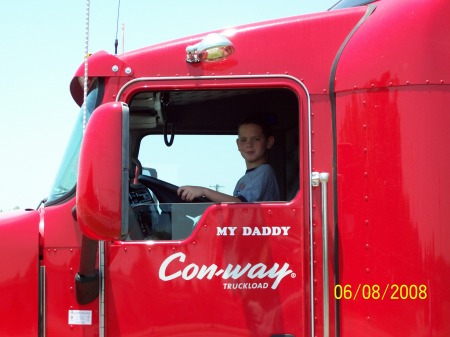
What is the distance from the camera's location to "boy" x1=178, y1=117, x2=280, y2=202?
161 inches

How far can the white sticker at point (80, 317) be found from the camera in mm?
3861

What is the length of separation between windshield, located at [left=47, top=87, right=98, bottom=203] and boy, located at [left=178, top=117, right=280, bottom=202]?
0.63 meters

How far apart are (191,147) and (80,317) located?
119cm

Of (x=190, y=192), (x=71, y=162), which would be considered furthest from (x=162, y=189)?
(x=71, y=162)

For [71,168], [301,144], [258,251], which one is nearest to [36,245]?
[71,168]

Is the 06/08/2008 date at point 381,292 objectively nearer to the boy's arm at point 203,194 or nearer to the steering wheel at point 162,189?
the boy's arm at point 203,194

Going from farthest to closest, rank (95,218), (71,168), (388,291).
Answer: (71,168), (388,291), (95,218)

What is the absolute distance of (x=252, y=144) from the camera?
4.31 m

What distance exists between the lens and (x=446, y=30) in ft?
12.9

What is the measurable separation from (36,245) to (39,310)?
350mm

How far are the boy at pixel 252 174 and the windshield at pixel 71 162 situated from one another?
629 mm

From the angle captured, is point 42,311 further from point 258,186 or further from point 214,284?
point 258,186

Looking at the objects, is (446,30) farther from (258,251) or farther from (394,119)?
(258,251)

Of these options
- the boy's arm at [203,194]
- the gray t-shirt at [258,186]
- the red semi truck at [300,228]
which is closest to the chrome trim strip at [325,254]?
the red semi truck at [300,228]
